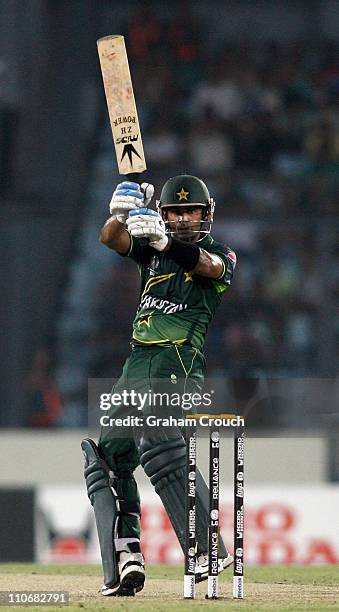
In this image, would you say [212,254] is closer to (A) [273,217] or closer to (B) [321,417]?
(B) [321,417]

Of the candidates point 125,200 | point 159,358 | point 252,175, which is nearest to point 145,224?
point 125,200

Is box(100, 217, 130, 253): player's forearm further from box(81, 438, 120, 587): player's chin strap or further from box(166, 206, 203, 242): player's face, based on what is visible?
box(81, 438, 120, 587): player's chin strap

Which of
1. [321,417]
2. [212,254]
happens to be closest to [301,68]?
[321,417]

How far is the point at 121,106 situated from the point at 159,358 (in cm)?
105

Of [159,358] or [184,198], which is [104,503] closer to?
[159,358]

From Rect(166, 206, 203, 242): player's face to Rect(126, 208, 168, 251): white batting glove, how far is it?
0.40m

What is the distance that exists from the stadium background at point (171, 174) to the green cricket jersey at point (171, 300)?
4762mm

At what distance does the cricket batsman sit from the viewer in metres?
5.68

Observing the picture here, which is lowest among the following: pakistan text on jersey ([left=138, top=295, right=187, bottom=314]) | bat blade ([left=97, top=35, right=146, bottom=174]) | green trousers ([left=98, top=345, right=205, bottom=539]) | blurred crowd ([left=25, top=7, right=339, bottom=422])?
green trousers ([left=98, top=345, right=205, bottom=539])

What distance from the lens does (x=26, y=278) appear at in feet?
45.5

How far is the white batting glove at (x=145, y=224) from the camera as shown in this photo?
540 centimetres

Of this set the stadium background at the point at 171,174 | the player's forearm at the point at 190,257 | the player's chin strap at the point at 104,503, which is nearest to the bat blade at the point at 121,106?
the player's forearm at the point at 190,257

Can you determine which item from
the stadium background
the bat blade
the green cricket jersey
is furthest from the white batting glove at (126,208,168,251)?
the stadium background

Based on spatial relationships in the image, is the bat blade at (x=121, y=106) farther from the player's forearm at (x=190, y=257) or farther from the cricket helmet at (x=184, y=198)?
the player's forearm at (x=190, y=257)
